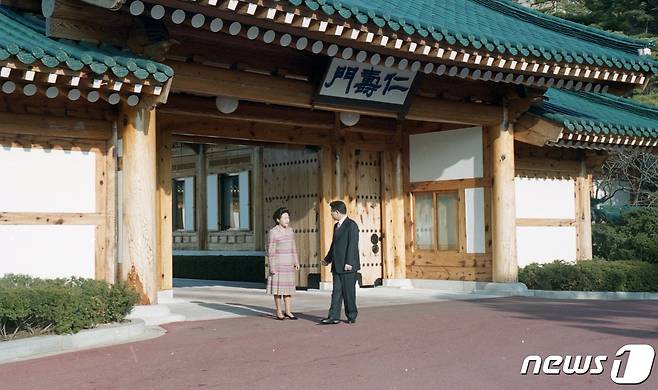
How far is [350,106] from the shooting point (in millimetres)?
14031

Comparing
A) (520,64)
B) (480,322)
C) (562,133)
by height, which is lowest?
(480,322)

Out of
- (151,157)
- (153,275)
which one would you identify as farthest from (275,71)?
(153,275)

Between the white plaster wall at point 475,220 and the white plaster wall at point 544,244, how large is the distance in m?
1.01

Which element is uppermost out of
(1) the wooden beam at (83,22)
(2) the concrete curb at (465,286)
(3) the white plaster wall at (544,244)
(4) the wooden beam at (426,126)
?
(1) the wooden beam at (83,22)

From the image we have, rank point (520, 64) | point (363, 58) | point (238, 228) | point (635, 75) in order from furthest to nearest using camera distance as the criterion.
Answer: point (238, 228)
point (635, 75)
point (520, 64)
point (363, 58)

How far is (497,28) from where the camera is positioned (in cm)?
1435

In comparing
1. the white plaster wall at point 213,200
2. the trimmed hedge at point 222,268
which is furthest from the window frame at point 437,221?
the white plaster wall at point 213,200

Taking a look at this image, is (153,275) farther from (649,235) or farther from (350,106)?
(649,235)

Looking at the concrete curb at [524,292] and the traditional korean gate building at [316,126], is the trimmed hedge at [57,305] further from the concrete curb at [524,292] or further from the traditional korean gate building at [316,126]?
the concrete curb at [524,292]

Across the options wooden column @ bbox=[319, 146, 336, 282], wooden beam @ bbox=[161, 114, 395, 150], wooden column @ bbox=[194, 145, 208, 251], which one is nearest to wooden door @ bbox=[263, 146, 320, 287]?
wooden column @ bbox=[319, 146, 336, 282]

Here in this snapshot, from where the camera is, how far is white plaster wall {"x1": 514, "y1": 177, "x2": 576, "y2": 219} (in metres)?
16.7

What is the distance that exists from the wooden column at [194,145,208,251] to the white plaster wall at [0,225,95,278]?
11388mm

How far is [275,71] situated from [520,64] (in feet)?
12.9

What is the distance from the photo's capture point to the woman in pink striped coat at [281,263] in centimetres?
1109
